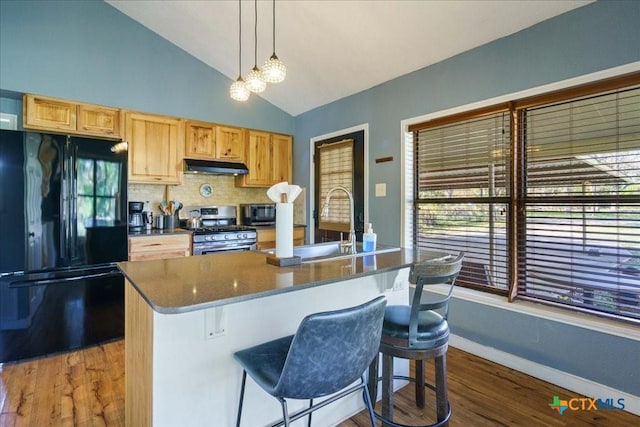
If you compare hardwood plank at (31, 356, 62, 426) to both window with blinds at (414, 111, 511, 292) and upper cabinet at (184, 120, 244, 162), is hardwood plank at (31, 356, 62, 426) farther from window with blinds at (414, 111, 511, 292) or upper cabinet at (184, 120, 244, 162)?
window with blinds at (414, 111, 511, 292)

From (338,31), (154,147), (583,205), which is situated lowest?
(583,205)

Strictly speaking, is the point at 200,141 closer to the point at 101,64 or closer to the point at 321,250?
the point at 101,64

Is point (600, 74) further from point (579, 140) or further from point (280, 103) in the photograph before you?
point (280, 103)

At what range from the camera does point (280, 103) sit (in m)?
4.44

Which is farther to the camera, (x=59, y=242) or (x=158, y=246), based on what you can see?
(x=158, y=246)

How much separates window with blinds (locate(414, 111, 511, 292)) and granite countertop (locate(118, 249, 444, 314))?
3.48 ft

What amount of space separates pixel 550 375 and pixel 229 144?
3851 millimetres

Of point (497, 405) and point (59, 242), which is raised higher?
point (59, 242)

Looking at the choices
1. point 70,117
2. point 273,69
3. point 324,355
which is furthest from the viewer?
point 70,117

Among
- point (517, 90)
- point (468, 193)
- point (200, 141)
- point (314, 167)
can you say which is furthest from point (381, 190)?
point (200, 141)

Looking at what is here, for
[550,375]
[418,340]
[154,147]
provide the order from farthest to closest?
[154,147]
[550,375]
[418,340]

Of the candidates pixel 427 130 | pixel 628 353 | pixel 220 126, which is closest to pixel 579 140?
pixel 427 130

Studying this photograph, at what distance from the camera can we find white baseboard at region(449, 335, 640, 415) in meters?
1.99

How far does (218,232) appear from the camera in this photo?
12.0 ft
